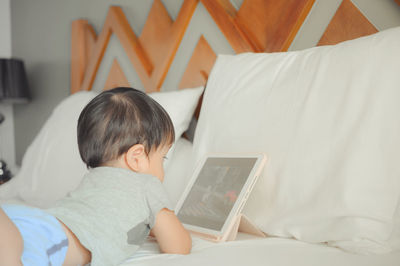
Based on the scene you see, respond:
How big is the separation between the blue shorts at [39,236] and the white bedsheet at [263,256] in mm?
139

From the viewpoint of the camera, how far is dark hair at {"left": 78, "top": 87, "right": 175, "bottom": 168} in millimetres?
888

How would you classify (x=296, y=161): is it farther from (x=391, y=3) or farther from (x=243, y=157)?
(x=391, y=3)

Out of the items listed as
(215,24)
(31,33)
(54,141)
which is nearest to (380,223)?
(215,24)

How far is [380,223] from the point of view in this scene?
2.57 feet

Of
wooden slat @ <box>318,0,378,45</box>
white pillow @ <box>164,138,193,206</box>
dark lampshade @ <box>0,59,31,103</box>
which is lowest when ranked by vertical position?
dark lampshade @ <box>0,59,31,103</box>

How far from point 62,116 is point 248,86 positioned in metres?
1.00

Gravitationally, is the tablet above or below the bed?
below

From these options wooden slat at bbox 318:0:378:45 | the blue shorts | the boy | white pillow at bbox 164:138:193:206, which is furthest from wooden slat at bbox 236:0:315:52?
the blue shorts

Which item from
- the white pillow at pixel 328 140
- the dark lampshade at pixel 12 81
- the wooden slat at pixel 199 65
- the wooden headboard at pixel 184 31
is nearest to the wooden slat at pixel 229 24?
the wooden headboard at pixel 184 31

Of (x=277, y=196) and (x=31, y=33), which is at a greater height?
(x=277, y=196)

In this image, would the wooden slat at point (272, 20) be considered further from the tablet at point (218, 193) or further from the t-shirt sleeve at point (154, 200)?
the t-shirt sleeve at point (154, 200)

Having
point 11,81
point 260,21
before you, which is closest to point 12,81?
point 11,81

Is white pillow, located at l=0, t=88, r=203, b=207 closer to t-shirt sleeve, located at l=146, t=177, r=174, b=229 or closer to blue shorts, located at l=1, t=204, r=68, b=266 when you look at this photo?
t-shirt sleeve, located at l=146, t=177, r=174, b=229

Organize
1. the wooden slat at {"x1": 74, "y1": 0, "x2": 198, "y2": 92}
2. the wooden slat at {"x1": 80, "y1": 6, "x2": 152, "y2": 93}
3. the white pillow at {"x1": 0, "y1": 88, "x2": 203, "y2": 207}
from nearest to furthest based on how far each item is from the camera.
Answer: the white pillow at {"x1": 0, "y1": 88, "x2": 203, "y2": 207}
the wooden slat at {"x1": 74, "y1": 0, "x2": 198, "y2": 92}
the wooden slat at {"x1": 80, "y1": 6, "x2": 152, "y2": 93}
